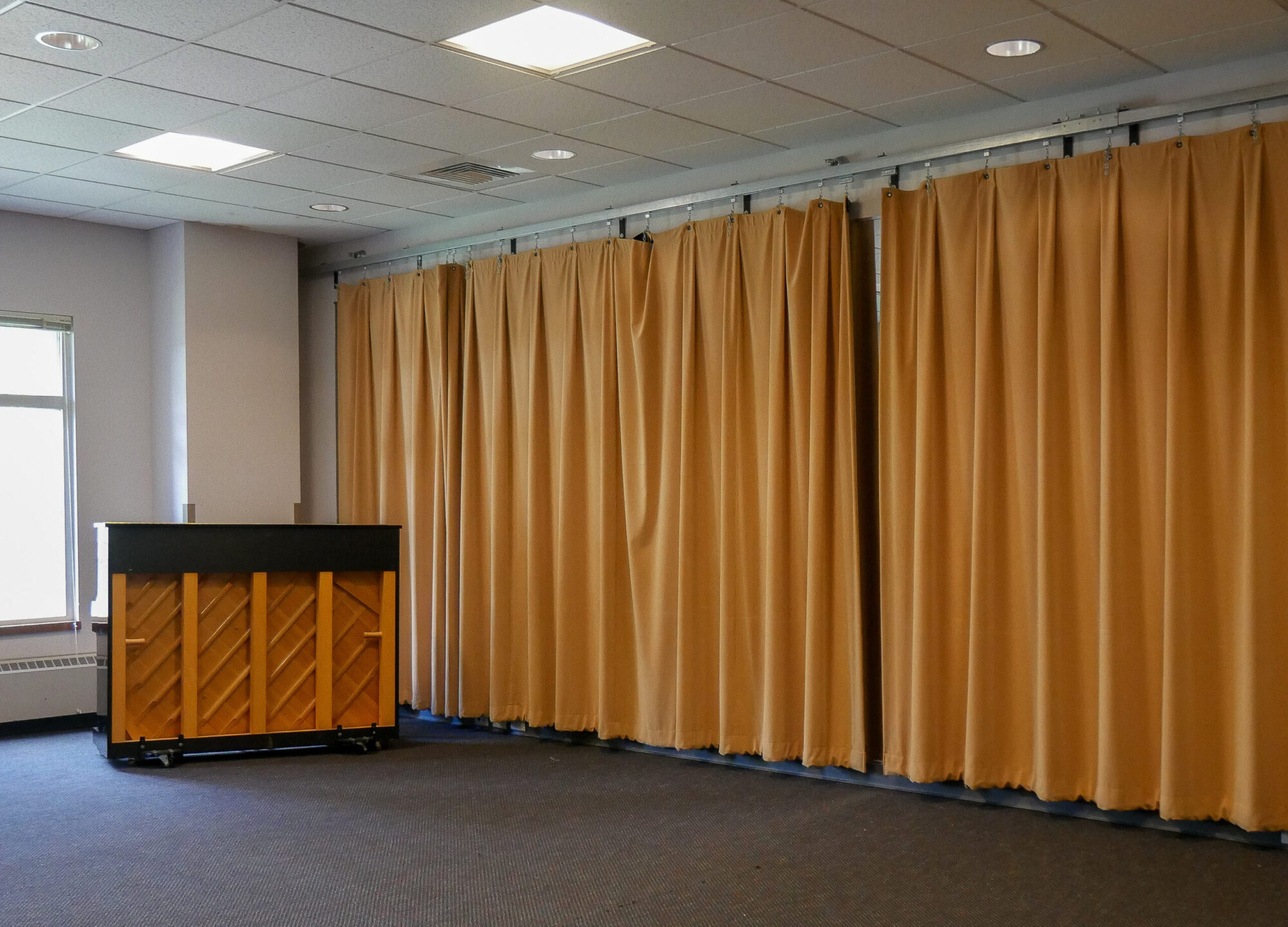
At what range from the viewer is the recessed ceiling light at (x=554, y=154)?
5.99 meters

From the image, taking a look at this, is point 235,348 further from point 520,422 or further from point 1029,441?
point 1029,441

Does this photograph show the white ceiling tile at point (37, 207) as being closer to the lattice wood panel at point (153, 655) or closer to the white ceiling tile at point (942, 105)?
the lattice wood panel at point (153, 655)

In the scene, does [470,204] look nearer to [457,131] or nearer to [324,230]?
[324,230]

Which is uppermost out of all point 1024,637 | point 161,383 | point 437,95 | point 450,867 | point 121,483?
point 437,95

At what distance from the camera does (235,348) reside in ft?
25.6

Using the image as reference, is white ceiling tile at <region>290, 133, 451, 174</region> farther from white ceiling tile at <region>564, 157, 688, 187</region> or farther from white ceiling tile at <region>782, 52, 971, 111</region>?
white ceiling tile at <region>782, 52, 971, 111</region>

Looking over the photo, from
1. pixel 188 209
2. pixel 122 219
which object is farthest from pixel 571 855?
pixel 122 219

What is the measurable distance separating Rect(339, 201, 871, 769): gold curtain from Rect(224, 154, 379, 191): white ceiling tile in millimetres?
1133

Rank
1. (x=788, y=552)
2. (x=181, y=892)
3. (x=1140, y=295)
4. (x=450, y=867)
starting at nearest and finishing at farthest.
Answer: (x=181, y=892)
(x=450, y=867)
(x=1140, y=295)
(x=788, y=552)

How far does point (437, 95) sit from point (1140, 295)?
3.02m

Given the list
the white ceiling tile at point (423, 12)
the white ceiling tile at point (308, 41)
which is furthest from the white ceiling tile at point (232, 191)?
the white ceiling tile at point (423, 12)

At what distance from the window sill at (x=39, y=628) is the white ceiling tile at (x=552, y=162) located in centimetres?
399

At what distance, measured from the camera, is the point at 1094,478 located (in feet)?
16.3

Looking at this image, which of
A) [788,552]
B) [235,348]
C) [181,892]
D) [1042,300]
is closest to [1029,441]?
[1042,300]
